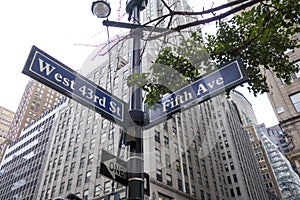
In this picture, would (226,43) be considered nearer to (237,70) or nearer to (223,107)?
(237,70)

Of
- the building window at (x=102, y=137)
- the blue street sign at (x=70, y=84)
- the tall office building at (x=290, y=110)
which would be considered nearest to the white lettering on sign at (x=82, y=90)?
the blue street sign at (x=70, y=84)

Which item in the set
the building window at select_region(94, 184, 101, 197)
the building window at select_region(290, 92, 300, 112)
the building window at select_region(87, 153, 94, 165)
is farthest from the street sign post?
the building window at select_region(87, 153, 94, 165)

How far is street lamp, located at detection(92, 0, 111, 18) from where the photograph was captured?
4.42 m

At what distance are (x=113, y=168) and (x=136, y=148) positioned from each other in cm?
46

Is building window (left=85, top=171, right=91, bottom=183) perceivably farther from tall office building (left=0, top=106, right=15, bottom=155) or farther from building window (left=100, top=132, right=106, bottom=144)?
tall office building (left=0, top=106, right=15, bottom=155)

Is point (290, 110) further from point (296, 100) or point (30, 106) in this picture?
point (30, 106)

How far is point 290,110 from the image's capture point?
72.7 ft

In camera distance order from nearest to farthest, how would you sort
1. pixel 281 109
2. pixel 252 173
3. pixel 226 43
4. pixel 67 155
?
pixel 226 43 < pixel 281 109 < pixel 67 155 < pixel 252 173

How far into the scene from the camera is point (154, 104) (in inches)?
178

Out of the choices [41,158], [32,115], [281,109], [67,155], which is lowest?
[281,109]

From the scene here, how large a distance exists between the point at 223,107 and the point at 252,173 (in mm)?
18618

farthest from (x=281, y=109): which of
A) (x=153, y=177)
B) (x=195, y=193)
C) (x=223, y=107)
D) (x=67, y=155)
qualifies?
(x=223, y=107)

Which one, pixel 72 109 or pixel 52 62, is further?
pixel 72 109

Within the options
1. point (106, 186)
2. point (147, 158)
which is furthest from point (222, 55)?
point (106, 186)
